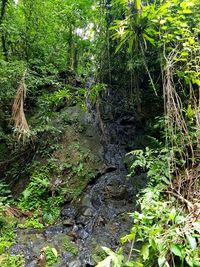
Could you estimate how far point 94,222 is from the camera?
3898mm

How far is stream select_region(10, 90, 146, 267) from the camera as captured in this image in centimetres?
336

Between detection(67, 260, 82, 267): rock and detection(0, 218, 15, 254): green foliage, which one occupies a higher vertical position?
detection(0, 218, 15, 254): green foliage

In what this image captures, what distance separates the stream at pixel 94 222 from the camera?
11.0 ft

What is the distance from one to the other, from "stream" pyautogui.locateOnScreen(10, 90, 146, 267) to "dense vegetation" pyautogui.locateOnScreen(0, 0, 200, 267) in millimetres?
129

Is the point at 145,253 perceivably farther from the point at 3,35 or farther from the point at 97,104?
the point at 3,35

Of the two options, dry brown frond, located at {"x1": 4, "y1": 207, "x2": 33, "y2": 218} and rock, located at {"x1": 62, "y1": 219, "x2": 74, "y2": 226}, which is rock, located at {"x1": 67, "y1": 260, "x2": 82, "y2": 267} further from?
dry brown frond, located at {"x1": 4, "y1": 207, "x2": 33, "y2": 218}

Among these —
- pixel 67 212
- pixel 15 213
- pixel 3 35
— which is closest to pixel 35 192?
pixel 15 213

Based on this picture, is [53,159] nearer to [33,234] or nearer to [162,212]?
[33,234]

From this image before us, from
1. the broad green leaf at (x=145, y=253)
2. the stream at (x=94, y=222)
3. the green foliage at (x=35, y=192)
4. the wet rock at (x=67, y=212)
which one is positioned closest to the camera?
the broad green leaf at (x=145, y=253)

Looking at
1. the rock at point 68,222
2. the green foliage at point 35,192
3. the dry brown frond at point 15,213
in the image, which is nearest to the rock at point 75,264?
the rock at point 68,222

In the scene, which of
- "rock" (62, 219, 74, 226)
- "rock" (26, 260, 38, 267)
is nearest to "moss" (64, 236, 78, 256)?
"rock" (62, 219, 74, 226)

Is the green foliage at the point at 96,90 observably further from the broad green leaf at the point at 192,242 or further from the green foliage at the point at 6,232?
the broad green leaf at the point at 192,242

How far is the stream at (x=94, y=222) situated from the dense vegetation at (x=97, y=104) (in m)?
0.13

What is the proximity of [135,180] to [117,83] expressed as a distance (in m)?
2.31
